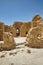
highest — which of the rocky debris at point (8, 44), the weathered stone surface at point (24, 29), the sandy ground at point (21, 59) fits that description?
the weathered stone surface at point (24, 29)

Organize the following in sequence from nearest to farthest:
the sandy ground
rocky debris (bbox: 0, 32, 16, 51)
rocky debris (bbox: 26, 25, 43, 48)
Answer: the sandy ground → rocky debris (bbox: 0, 32, 16, 51) → rocky debris (bbox: 26, 25, 43, 48)

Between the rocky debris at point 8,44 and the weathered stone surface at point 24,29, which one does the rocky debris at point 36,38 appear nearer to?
the rocky debris at point 8,44

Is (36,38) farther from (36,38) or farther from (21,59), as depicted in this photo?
(21,59)

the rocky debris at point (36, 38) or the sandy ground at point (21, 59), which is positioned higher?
the rocky debris at point (36, 38)

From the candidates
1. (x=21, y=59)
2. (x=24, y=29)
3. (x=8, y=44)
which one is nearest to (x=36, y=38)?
(x=8, y=44)

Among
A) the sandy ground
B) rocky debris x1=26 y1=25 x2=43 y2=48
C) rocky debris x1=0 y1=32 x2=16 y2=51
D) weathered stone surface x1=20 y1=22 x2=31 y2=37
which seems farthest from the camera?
weathered stone surface x1=20 y1=22 x2=31 y2=37

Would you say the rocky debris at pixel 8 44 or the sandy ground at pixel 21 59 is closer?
the sandy ground at pixel 21 59

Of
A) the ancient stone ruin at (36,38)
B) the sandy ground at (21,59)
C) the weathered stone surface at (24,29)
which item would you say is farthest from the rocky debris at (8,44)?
the weathered stone surface at (24,29)

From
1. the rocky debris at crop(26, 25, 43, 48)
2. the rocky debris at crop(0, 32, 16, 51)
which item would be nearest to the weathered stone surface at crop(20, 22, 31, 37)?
the rocky debris at crop(26, 25, 43, 48)

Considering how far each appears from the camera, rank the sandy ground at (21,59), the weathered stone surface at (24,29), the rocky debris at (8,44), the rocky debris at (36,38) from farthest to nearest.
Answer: the weathered stone surface at (24,29), the rocky debris at (36,38), the rocky debris at (8,44), the sandy ground at (21,59)

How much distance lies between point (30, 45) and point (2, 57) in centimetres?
341

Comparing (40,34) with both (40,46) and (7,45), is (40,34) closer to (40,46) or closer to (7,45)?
(40,46)

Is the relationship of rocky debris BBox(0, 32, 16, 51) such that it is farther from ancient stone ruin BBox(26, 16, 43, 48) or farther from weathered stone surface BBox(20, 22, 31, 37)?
weathered stone surface BBox(20, 22, 31, 37)

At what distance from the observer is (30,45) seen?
361 inches
